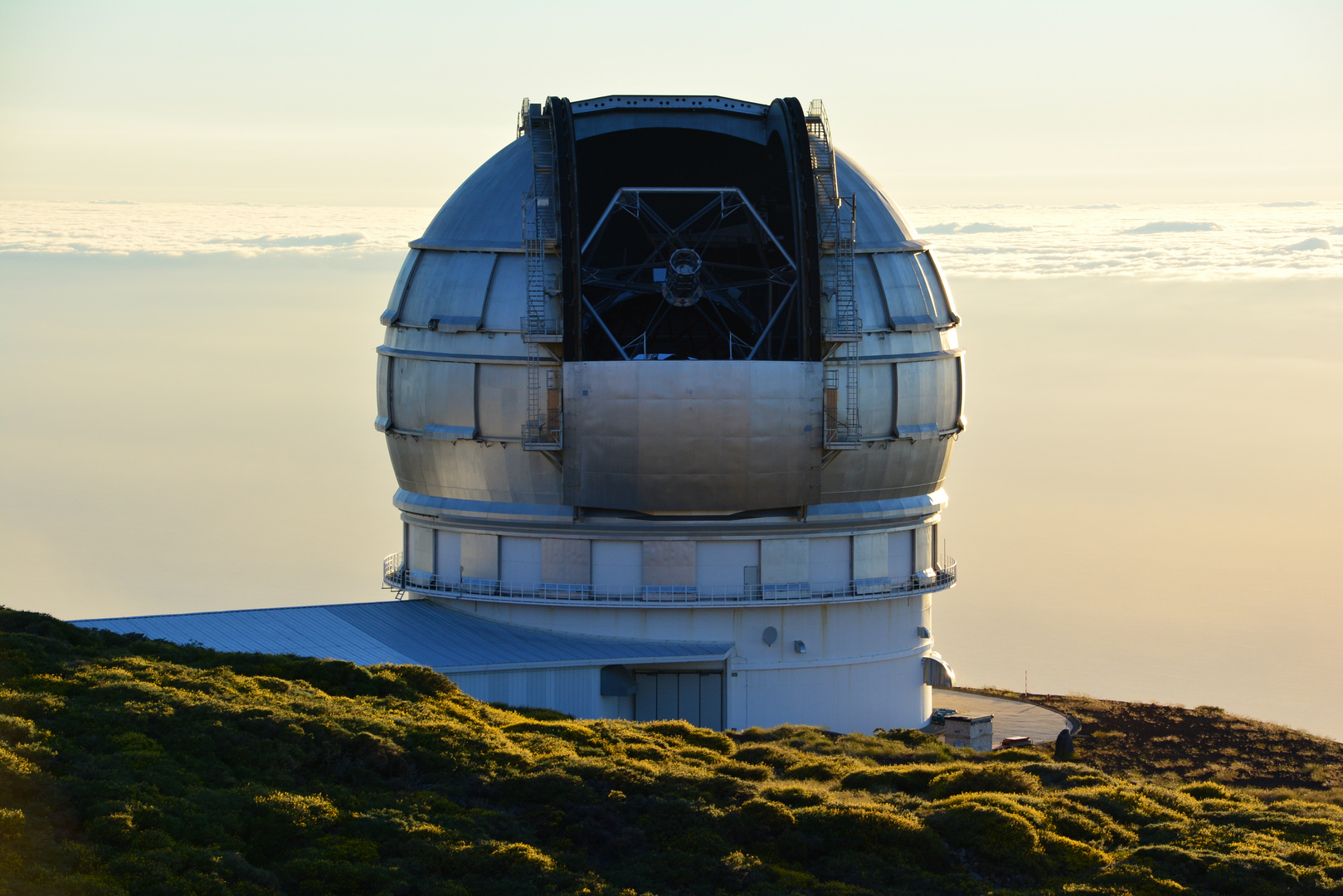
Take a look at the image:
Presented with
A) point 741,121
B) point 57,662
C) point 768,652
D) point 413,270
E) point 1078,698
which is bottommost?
point 1078,698

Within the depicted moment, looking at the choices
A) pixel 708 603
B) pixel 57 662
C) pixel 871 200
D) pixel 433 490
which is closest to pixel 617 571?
pixel 708 603

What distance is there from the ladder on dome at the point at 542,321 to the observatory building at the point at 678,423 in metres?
0.07

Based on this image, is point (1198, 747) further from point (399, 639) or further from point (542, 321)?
point (399, 639)

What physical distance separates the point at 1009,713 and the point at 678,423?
1594cm

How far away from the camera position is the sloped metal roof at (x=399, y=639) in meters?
35.6

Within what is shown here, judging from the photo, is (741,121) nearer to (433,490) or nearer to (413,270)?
(413,270)

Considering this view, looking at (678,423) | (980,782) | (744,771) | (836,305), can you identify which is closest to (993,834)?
(980,782)

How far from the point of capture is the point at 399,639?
122ft

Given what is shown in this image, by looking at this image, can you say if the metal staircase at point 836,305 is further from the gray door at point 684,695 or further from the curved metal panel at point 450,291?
the curved metal panel at point 450,291

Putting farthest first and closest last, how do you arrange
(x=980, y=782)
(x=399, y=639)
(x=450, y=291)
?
1. (x=450, y=291)
2. (x=399, y=639)
3. (x=980, y=782)

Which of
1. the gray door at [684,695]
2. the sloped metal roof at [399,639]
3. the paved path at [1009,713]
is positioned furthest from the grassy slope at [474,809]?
the paved path at [1009,713]

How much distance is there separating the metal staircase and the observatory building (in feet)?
0.25

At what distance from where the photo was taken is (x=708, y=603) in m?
38.5

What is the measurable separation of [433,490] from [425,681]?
10.3 m
